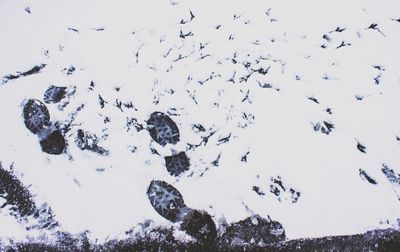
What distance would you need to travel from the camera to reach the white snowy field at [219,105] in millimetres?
1835

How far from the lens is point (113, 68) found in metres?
2.04

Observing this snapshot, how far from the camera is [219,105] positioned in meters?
1.99

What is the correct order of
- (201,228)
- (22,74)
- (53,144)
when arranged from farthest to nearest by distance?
(22,74), (53,144), (201,228)

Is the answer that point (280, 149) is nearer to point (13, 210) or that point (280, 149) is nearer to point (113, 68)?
point (113, 68)

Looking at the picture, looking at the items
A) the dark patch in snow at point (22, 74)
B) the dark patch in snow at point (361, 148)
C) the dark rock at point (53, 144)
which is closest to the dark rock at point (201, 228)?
the dark rock at point (53, 144)

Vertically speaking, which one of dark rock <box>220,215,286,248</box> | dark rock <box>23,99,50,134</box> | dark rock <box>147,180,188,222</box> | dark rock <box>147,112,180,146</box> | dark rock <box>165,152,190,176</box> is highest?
dark rock <box>23,99,50,134</box>

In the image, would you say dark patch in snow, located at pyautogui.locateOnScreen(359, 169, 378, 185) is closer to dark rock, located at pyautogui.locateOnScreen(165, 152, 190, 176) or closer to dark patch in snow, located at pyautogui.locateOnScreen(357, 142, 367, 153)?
dark patch in snow, located at pyautogui.locateOnScreen(357, 142, 367, 153)

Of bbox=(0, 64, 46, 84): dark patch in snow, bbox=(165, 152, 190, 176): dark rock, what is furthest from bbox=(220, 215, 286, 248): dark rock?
bbox=(0, 64, 46, 84): dark patch in snow

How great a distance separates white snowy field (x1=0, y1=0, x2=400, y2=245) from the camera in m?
1.83

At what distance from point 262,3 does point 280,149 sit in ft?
3.16

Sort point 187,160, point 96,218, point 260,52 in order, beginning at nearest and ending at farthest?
point 96,218 < point 187,160 < point 260,52

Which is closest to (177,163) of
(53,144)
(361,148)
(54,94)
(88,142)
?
(88,142)

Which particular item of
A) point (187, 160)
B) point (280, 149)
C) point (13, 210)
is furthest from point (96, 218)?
point (280, 149)

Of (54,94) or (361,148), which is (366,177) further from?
(54,94)
